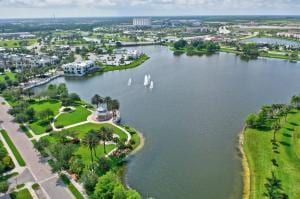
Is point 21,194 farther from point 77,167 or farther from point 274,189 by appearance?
point 274,189

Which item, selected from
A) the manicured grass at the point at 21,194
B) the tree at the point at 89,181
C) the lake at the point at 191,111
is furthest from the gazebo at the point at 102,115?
the manicured grass at the point at 21,194

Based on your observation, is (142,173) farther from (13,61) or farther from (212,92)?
(13,61)

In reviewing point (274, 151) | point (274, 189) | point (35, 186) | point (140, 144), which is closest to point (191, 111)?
point (140, 144)

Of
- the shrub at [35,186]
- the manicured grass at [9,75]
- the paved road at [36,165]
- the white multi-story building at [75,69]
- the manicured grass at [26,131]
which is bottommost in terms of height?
the shrub at [35,186]

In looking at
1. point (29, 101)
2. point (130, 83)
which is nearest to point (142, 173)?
point (29, 101)

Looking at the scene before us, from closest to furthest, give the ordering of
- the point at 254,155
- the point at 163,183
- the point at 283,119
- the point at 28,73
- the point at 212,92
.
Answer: the point at 163,183 < the point at 254,155 < the point at 283,119 < the point at 212,92 < the point at 28,73

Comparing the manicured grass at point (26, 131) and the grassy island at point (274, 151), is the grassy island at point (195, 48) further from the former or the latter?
the manicured grass at point (26, 131)
